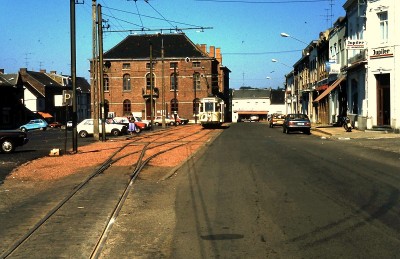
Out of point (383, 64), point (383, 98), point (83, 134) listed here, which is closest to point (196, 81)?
point (83, 134)

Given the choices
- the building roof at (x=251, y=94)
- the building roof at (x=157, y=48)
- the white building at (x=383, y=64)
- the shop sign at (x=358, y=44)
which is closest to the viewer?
the white building at (x=383, y=64)

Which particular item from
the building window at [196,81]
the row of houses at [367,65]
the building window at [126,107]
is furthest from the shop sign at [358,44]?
the building window at [126,107]

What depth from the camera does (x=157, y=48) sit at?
87625mm

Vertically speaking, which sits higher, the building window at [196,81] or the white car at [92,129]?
the building window at [196,81]

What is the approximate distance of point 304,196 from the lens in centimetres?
980

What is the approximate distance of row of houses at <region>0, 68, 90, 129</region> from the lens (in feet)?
230

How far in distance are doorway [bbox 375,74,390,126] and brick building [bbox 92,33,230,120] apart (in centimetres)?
5381

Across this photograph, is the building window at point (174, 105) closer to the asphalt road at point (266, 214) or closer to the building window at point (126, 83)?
the building window at point (126, 83)

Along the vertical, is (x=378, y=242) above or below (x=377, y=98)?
below

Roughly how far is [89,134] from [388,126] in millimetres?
22371

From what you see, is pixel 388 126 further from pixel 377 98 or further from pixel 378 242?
pixel 378 242

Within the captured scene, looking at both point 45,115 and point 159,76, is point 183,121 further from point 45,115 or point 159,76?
point 45,115

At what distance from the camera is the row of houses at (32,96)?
7019 centimetres

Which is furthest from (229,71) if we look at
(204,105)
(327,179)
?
(327,179)
